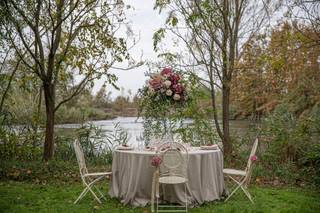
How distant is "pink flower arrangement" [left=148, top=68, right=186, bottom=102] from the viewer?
530cm

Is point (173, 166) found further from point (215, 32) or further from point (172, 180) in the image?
point (215, 32)

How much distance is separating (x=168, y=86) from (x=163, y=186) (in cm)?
155

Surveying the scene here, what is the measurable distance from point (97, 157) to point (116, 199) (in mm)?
3122

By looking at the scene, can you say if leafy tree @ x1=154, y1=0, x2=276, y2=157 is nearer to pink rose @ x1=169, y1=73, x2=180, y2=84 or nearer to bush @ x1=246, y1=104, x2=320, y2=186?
bush @ x1=246, y1=104, x2=320, y2=186

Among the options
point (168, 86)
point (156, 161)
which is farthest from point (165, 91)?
point (156, 161)

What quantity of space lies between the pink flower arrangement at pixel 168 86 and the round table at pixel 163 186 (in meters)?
0.98

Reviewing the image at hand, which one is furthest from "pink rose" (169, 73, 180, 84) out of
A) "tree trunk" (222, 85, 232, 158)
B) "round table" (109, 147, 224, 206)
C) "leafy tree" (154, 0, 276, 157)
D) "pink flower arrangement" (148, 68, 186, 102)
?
"tree trunk" (222, 85, 232, 158)

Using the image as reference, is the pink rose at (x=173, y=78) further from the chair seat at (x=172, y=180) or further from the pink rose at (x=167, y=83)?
the chair seat at (x=172, y=180)

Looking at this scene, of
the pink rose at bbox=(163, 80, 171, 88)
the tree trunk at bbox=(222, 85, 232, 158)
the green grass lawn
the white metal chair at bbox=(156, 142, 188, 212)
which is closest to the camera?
the white metal chair at bbox=(156, 142, 188, 212)

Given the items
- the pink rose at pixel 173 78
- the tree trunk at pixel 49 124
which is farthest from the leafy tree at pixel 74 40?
the pink rose at pixel 173 78

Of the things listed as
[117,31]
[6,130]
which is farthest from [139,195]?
[6,130]

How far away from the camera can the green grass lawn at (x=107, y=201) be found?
4527 millimetres

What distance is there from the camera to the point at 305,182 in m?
6.38

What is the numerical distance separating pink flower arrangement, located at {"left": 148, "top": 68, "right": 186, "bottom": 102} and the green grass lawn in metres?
1.74
